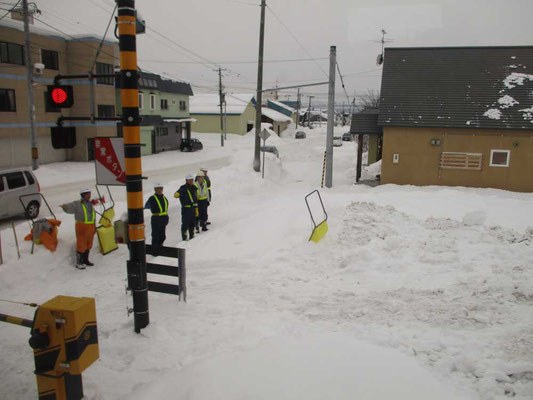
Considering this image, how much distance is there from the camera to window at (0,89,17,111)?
Answer: 83.1 ft

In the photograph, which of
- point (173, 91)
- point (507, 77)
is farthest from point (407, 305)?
point (173, 91)

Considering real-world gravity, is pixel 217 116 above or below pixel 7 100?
above

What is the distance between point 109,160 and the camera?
5.87m

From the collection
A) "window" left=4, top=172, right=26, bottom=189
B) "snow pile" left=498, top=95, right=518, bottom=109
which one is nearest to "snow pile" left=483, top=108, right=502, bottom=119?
"snow pile" left=498, top=95, right=518, bottom=109

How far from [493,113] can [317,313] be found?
715 inches

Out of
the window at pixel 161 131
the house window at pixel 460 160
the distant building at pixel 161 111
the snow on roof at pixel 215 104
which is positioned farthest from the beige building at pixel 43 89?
the snow on roof at pixel 215 104

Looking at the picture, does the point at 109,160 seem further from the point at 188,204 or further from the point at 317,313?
the point at 188,204

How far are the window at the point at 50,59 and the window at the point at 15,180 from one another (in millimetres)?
18237

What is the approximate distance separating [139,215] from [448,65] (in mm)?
22055

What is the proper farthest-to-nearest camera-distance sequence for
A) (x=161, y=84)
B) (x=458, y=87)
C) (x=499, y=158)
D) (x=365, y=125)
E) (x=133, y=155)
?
(x=161, y=84)
(x=365, y=125)
(x=458, y=87)
(x=499, y=158)
(x=133, y=155)

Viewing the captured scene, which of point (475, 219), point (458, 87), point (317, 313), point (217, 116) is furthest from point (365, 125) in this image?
point (217, 116)

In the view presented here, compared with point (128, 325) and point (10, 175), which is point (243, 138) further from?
point (128, 325)

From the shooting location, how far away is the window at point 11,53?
81.9 feet

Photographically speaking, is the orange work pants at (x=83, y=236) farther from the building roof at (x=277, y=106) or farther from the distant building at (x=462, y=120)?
the building roof at (x=277, y=106)
